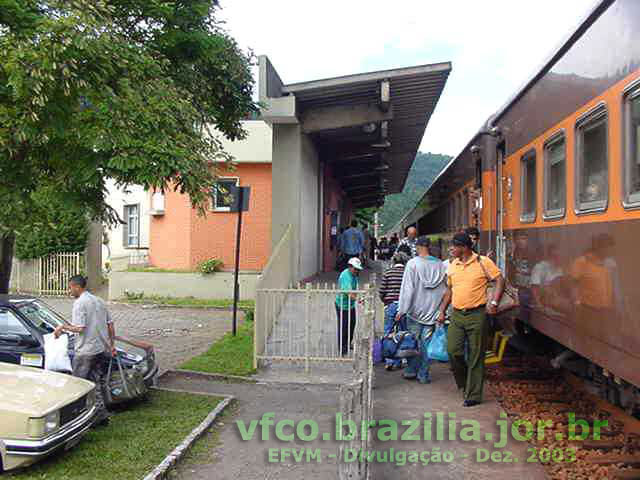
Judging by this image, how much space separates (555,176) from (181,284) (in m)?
14.0

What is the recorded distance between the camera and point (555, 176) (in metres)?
6.34

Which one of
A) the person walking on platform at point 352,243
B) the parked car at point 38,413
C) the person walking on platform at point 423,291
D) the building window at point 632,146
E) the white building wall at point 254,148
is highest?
the white building wall at point 254,148

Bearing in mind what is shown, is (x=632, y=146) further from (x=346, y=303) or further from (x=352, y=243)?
(x=352, y=243)

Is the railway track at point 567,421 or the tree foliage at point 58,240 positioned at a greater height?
the tree foliage at point 58,240

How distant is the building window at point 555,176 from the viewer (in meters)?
6.02

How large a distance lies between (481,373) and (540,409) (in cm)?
76

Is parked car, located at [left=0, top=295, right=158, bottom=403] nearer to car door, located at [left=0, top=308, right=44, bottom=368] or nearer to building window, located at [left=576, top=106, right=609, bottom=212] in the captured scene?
car door, located at [left=0, top=308, right=44, bottom=368]

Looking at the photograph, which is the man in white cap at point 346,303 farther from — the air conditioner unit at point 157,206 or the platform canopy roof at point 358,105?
the air conditioner unit at point 157,206

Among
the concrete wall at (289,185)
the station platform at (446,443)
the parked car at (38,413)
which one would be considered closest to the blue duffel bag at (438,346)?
the station platform at (446,443)

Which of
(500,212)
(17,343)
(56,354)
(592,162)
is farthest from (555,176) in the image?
(17,343)

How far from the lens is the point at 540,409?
281 inches

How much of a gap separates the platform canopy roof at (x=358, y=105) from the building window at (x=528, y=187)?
18.4ft

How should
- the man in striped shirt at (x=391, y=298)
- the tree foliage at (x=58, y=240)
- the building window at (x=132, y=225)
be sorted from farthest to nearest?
1. the building window at (x=132, y=225)
2. the tree foliage at (x=58, y=240)
3. the man in striped shirt at (x=391, y=298)

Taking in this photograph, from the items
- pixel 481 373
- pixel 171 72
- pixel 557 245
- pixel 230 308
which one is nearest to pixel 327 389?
pixel 481 373
